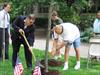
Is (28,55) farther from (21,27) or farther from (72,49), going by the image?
(72,49)

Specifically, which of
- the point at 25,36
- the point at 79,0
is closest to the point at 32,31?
the point at 25,36

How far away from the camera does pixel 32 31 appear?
35.8 ft

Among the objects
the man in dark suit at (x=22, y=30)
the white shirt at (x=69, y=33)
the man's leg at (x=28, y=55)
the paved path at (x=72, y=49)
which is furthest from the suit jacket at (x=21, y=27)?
the paved path at (x=72, y=49)

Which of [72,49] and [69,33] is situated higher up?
[69,33]

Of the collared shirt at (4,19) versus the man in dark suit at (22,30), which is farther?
the collared shirt at (4,19)

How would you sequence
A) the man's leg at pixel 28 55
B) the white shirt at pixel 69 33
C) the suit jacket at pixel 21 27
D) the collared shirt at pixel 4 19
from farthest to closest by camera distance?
the collared shirt at pixel 4 19 < the white shirt at pixel 69 33 < the man's leg at pixel 28 55 < the suit jacket at pixel 21 27

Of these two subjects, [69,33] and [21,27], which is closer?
[21,27]

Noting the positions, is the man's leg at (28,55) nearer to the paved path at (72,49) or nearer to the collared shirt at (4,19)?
the collared shirt at (4,19)

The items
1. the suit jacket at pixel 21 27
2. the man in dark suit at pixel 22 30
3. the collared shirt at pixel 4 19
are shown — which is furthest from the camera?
the collared shirt at pixel 4 19

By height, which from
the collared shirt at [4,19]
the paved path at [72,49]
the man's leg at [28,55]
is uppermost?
the collared shirt at [4,19]

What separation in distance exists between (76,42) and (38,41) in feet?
25.0

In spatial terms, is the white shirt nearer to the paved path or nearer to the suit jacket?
the suit jacket

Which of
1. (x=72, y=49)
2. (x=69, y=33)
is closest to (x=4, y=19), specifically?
(x=69, y=33)

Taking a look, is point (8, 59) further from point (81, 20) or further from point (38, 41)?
point (81, 20)
